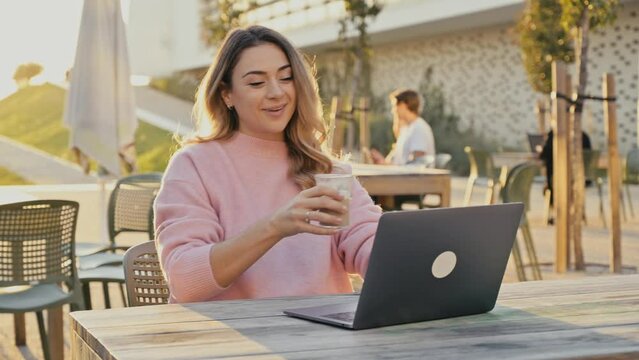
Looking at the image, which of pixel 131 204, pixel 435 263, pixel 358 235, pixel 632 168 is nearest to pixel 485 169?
pixel 632 168

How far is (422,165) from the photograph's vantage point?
902 cm

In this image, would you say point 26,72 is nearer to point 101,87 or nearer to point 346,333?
point 101,87

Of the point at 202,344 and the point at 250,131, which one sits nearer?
the point at 202,344

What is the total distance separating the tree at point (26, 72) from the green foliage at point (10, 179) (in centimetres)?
3099

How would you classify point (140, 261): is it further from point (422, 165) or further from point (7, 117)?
point (7, 117)

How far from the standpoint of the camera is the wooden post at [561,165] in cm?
802

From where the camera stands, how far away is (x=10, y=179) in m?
24.5

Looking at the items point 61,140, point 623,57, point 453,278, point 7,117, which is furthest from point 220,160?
point 7,117

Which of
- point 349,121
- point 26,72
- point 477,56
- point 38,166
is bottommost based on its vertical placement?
point 38,166

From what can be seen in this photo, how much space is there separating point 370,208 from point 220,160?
17.0 inches

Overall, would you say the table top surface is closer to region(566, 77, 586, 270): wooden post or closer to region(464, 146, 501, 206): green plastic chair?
region(566, 77, 586, 270): wooden post

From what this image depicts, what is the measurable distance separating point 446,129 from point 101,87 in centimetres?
1954

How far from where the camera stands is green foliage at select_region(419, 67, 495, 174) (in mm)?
24773

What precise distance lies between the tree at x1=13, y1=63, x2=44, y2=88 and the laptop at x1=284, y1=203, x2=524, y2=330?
55.2 m
